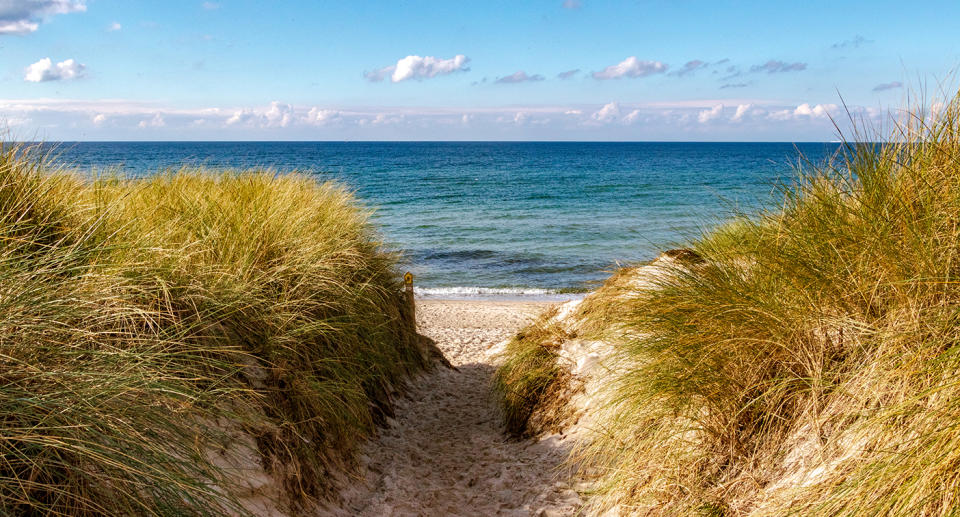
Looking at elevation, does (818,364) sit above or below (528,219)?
above

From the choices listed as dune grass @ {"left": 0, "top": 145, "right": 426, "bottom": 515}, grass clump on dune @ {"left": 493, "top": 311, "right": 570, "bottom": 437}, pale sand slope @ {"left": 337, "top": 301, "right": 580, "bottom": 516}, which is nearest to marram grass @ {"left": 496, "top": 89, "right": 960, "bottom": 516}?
pale sand slope @ {"left": 337, "top": 301, "right": 580, "bottom": 516}

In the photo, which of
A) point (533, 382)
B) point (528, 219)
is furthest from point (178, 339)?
point (528, 219)

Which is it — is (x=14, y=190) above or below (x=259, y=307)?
above

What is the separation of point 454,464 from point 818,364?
3.49 meters

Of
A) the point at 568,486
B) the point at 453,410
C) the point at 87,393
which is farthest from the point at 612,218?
the point at 87,393

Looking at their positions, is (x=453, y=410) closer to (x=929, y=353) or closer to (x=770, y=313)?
(x=770, y=313)

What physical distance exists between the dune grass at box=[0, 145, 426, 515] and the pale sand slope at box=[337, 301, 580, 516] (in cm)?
32

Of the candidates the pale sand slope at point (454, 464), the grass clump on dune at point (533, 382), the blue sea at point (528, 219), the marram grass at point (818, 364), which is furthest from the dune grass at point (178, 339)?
the marram grass at point (818, 364)

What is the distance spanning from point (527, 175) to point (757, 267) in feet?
187

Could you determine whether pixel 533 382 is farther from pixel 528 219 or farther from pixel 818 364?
pixel 528 219

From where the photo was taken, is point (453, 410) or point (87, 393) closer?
point (87, 393)

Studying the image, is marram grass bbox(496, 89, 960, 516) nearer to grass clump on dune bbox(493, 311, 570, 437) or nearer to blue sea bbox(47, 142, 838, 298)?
blue sea bbox(47, 142, 838, 298)

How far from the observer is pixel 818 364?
351 cm

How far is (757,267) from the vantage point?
4.40 m
